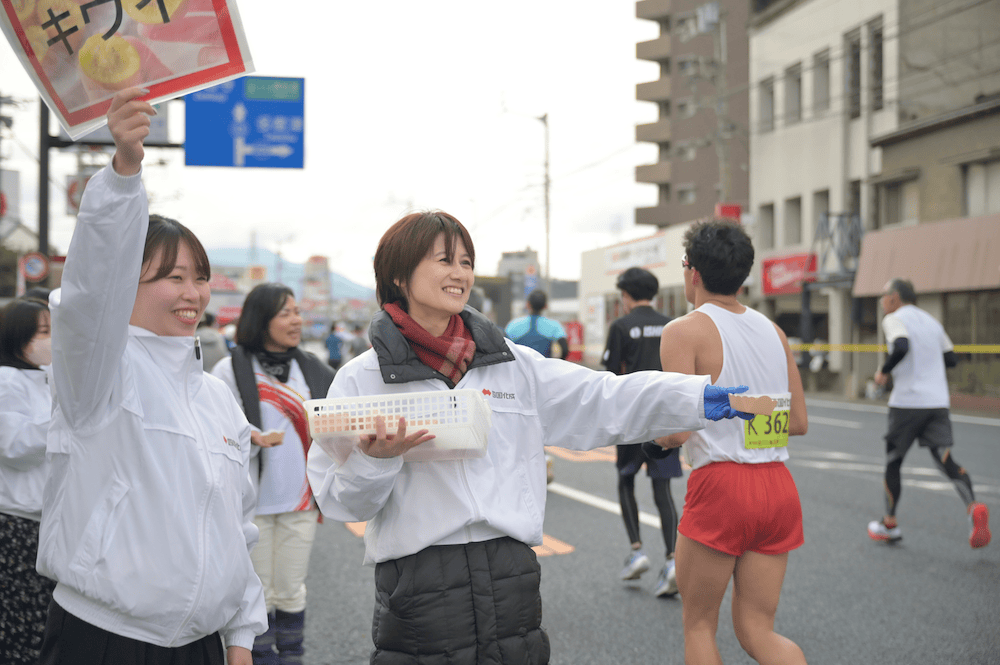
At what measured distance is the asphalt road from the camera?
420 centimetres

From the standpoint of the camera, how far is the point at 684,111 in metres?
44.2

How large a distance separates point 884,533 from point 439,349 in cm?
540

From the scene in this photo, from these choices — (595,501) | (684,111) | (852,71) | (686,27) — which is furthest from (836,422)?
(686,27)

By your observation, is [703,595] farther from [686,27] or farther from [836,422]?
[686,27]

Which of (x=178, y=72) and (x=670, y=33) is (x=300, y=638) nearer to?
(x=178, y=72)

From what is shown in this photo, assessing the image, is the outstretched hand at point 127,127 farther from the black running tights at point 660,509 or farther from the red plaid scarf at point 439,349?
the black running tights at point 660,509

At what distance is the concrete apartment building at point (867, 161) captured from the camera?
66.2 feet

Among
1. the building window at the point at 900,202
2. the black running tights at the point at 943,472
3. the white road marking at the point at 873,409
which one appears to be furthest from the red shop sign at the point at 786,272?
the black running tights at the point at 943,472

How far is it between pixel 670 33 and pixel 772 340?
4541 centimetres

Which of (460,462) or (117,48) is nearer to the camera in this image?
(117,48)

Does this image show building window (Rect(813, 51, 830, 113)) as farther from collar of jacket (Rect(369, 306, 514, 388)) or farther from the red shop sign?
collar of jacket (Rect(369, 306, 514, 388))

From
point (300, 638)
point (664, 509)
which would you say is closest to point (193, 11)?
point (300, 638)

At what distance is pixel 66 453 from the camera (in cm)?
180

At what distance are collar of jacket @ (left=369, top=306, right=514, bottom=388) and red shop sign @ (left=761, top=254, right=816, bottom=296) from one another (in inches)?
1014
